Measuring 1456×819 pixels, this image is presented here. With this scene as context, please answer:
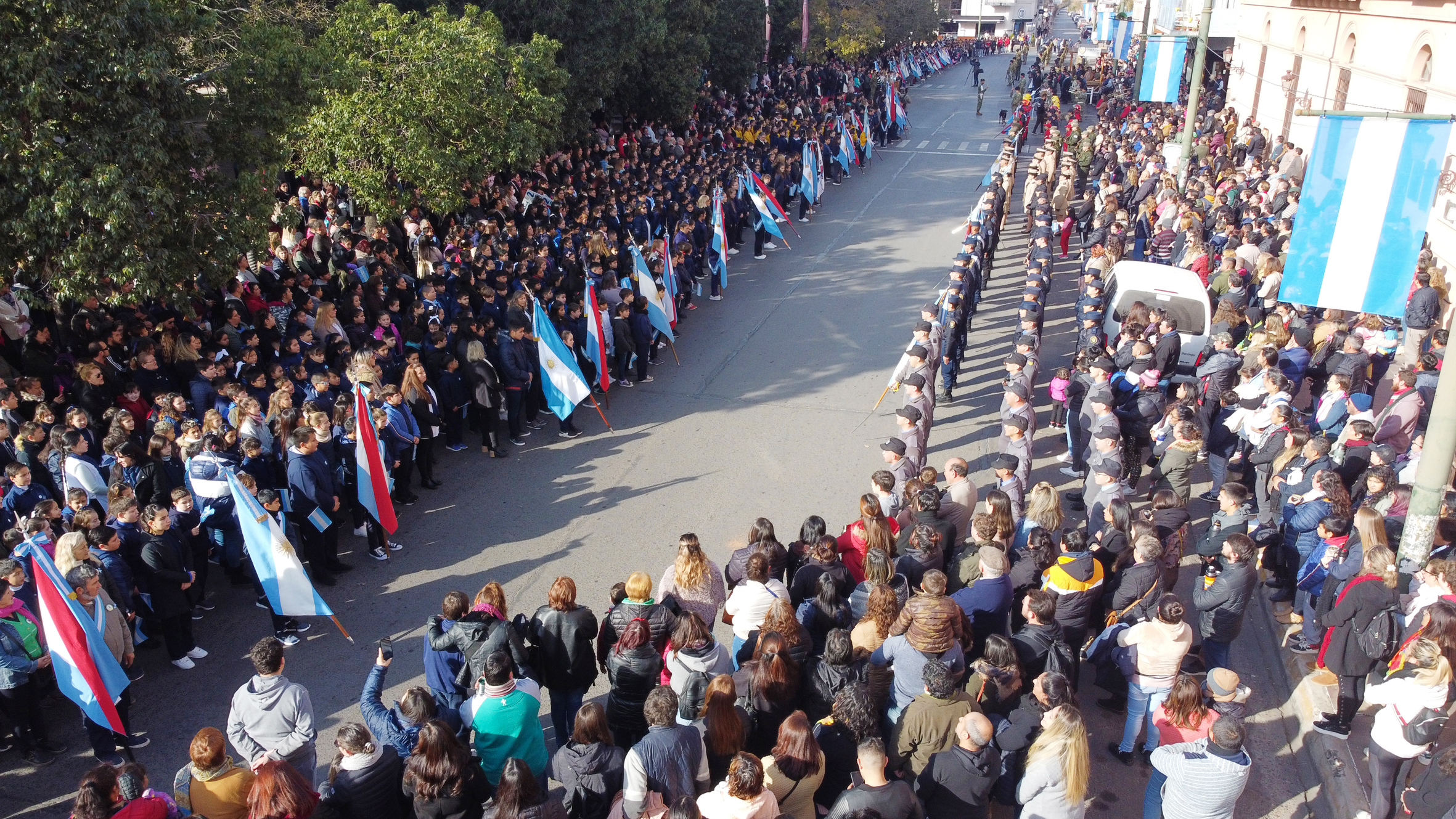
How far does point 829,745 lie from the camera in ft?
16.3

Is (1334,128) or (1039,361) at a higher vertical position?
(1334,128)

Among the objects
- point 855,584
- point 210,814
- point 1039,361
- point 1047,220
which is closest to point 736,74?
point 1047,220

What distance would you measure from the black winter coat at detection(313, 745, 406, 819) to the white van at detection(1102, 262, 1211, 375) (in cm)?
972

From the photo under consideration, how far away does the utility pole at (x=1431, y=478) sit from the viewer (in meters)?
6.28

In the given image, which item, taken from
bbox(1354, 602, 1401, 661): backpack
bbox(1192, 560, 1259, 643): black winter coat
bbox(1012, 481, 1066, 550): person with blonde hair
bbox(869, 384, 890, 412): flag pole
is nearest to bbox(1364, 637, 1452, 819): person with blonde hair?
bbox(1354, 602, 1401, 661): backpack

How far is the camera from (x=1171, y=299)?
11930 millimetres

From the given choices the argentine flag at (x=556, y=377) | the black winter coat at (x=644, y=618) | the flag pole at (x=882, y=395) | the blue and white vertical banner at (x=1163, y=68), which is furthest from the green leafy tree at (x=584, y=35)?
the black winter coat at (x=644, y=618)

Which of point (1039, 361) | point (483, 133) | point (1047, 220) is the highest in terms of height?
point (483, 133)

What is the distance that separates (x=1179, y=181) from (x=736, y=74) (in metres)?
14.6

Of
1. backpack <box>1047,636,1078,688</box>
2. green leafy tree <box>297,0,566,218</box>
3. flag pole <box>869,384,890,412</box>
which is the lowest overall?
flag pole <box>869,384,890,412</box>

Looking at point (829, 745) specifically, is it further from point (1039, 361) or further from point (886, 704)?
point (1039, 361)

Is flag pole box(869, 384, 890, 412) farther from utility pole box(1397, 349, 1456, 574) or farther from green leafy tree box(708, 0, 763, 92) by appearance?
green leafy tree box(708, 0, 763, 92)

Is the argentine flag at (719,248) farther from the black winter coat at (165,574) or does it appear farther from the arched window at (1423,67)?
the arched window at (1423,67)

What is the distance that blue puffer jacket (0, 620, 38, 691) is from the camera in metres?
5.95
